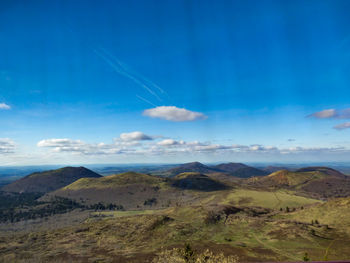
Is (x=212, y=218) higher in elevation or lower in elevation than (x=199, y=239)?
higher

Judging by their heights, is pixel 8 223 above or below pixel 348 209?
below

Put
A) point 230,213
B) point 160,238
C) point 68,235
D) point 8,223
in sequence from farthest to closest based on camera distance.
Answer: point 8,223, point 230,213, point 68,235, point 160,238

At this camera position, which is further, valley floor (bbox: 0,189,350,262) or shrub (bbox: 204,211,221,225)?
shrub (bbox: 204,211,221,225)

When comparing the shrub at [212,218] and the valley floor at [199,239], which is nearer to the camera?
the valley floor at [199,239]

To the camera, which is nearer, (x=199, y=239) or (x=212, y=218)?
(x=199, y=239)

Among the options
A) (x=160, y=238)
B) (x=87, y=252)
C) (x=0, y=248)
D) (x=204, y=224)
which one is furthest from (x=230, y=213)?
(x=0, y=248)

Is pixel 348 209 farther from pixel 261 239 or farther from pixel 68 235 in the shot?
pixel 68 235

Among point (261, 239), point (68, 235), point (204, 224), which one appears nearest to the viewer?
point (261, 239)

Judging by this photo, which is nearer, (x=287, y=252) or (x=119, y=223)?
(x=287, y=252)

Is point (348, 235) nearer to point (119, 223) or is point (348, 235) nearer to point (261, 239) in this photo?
point (261, 239)
